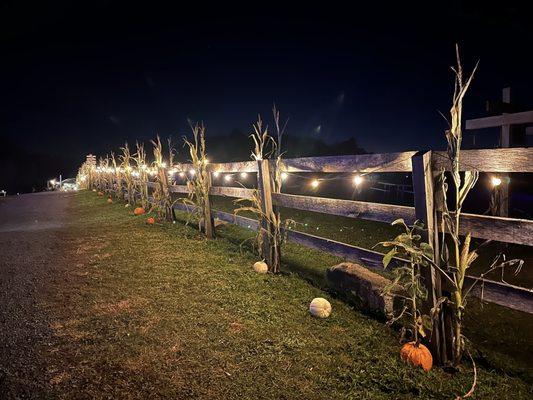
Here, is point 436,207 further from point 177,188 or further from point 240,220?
point 177,188

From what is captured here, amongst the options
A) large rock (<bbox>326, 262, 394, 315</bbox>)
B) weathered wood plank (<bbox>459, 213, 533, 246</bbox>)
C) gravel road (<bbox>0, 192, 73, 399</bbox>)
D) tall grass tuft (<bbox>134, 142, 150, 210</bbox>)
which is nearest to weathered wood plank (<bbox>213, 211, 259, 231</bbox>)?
large rock (<bbox>326, 262, 394, 315</bbox>)

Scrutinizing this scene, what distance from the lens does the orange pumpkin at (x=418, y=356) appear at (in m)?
2.38

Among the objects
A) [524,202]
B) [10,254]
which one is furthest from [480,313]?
[524,202]

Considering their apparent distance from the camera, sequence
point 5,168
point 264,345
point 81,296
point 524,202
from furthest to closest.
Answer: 1. point 5,168
2. point 524,202
3. point 81,296
4. point 264,345

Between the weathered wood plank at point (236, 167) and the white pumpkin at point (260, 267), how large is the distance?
1.50 m

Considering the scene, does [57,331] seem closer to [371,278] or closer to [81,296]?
[81,296]

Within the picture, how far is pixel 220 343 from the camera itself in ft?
9.18

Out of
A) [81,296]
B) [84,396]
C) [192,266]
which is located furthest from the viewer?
[192,266]

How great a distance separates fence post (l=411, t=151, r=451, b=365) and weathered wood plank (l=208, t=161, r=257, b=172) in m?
2.83

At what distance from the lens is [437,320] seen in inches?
96.7

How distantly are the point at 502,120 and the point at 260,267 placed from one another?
189 inches

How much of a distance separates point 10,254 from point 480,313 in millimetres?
7910

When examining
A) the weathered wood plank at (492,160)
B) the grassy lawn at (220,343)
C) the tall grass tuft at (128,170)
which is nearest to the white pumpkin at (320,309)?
the grassy lawn at (220,343)

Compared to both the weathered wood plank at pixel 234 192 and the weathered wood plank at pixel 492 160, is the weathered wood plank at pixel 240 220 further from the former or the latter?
the weathered wood plank at pixel 492 160
